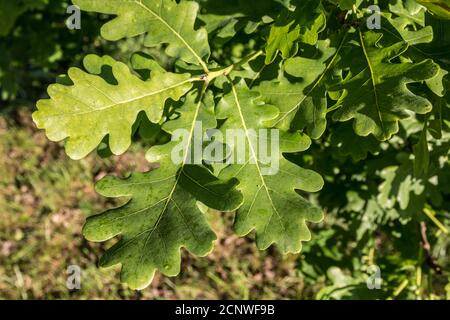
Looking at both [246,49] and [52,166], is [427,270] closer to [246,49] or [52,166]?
[246,49]

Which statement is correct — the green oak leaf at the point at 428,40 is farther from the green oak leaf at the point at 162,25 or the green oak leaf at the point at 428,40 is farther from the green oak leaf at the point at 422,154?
the green oak leaf at the point at 162,25

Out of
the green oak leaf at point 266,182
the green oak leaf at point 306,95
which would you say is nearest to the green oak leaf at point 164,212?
the green oak leaf at point 266,182

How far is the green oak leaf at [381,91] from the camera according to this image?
143cm

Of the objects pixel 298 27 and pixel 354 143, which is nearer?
pixel 298 27

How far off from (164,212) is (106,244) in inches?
114

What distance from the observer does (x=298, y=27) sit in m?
1.54

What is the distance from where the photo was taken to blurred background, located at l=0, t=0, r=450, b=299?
9.10 ft

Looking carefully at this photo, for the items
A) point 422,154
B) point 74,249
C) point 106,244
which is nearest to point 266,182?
point 422,154

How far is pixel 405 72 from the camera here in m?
1.45

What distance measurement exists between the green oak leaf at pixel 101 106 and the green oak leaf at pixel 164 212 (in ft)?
0.24

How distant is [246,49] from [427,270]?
132cm

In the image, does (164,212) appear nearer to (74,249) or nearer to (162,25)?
(162,25)
